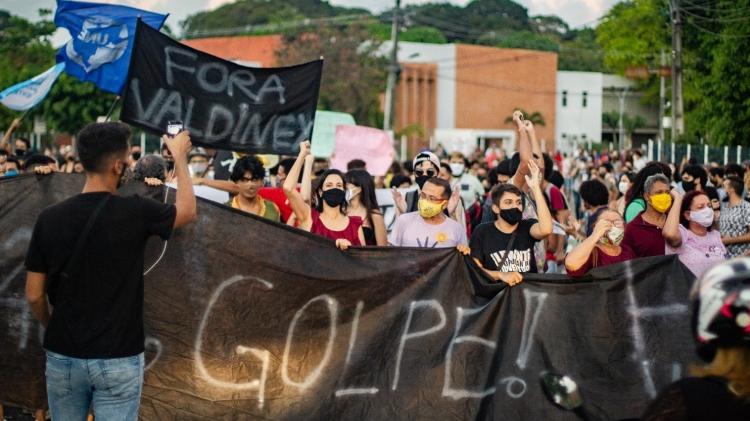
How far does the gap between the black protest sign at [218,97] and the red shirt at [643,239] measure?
2.50 m

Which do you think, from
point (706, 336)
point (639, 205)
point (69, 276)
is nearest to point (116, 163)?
point (69, 276)

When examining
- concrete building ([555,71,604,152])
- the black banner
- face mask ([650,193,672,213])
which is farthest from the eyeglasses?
concrete building ([555,71,604,152])

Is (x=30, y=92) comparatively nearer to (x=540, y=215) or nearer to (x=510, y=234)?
(x=510, y=234)

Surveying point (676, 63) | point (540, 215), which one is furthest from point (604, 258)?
point (676, 63)

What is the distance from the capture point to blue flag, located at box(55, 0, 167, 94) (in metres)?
11.1

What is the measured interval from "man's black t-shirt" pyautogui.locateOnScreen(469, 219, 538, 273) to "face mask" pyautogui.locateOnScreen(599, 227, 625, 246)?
441 millimetres

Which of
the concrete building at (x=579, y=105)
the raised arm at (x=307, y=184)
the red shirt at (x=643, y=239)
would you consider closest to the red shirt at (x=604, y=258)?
the red shirt at (x=643, y=239)

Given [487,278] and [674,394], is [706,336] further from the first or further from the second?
[487,278]

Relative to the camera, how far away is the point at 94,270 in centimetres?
457

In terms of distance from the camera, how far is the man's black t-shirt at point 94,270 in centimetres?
455

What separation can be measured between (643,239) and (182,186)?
12.5ft

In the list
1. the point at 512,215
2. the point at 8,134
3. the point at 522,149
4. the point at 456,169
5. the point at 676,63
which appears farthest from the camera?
the point at 676,63

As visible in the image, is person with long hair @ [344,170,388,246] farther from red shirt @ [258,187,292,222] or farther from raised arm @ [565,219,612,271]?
raised arm @ [565,219,612,271]

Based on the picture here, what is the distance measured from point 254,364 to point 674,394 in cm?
369
